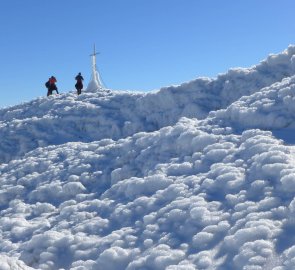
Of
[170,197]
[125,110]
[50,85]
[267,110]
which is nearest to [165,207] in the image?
[170,197]

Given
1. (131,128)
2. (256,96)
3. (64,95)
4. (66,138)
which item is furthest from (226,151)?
(64,95)

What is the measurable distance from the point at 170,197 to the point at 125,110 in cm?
1116

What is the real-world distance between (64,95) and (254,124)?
47.8 ft

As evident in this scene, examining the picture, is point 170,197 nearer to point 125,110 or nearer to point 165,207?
point 165,207

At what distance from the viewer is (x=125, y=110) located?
63.2ft

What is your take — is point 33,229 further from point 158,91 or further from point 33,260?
point 158,91

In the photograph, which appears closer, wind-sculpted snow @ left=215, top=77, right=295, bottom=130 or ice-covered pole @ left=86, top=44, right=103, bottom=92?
wind-sculpted snow @ left=215, top=77, right=295, bottom=130

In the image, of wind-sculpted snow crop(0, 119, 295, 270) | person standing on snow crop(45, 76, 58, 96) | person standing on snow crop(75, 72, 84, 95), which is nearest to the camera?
wind-sculpted snow crop(0, 119, 295, 270)

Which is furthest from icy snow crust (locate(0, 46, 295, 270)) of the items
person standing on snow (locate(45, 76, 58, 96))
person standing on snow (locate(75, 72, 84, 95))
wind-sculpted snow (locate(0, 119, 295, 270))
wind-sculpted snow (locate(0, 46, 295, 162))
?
person standing on snow (locate(45, 76, 58, 96))

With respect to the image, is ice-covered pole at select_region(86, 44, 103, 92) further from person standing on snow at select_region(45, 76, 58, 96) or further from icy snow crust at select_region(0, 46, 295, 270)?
icy snow crust at select_region(0, 46, 295, 270)

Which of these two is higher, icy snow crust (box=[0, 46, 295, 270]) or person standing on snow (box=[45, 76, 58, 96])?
person standing on snow (box=[45, 76, 58, 96])

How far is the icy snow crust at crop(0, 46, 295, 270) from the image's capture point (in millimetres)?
6508

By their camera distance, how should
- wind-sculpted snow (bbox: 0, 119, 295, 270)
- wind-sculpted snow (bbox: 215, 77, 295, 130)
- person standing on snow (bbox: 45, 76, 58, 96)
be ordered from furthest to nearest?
person standing on snow (bbox: 45, 76, 58, 96), wind-sculpted snow (bbox: 215, 77, 295, 130), wind-sculpted snow (bbox: 0, 119, 295, 270)

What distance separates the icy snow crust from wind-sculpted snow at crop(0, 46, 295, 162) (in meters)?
0.37
